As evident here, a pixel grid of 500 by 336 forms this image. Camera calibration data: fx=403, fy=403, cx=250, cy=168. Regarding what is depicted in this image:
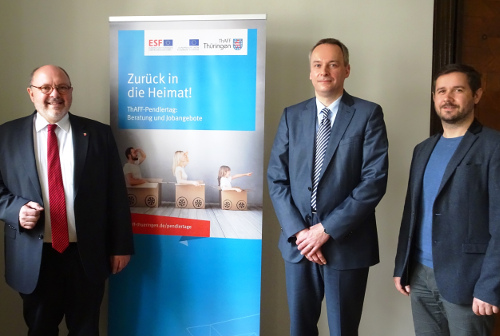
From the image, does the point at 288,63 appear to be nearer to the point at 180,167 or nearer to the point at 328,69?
the point at 328,69

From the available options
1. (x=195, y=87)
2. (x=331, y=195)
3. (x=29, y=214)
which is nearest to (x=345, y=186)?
(x=331, y=195)

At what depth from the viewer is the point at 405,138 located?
255 centimetres

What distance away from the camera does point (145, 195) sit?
234 cm

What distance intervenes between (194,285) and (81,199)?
32.2 inches

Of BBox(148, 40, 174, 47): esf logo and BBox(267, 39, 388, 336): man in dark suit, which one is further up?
BBox(148, 40, 174, 47): esf logo

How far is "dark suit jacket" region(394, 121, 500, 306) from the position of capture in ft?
5.07

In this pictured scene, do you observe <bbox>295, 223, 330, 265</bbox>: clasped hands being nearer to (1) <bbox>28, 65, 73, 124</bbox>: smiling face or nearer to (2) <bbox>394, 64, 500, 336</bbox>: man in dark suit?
(2) <bbox>394, 64, 500, 336</bbox>: man in dark suit

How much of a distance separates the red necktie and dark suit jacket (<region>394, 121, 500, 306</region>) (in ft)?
5.41

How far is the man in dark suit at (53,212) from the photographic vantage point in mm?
1889

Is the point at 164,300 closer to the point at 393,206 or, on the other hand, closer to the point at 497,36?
the point at 393,206

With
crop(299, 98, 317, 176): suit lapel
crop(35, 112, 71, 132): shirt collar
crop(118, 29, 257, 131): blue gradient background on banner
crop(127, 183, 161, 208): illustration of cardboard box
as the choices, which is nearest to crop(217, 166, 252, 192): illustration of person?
crop(118, 29, 257, 131): blue gradient background on banner

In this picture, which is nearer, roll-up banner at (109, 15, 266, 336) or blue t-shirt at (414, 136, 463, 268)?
blue t-shirt at (414, 136, 463, 268)

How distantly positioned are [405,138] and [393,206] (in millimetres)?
439

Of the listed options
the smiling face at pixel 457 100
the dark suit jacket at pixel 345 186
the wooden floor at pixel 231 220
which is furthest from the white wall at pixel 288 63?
the smiling face at pixel 457 100
